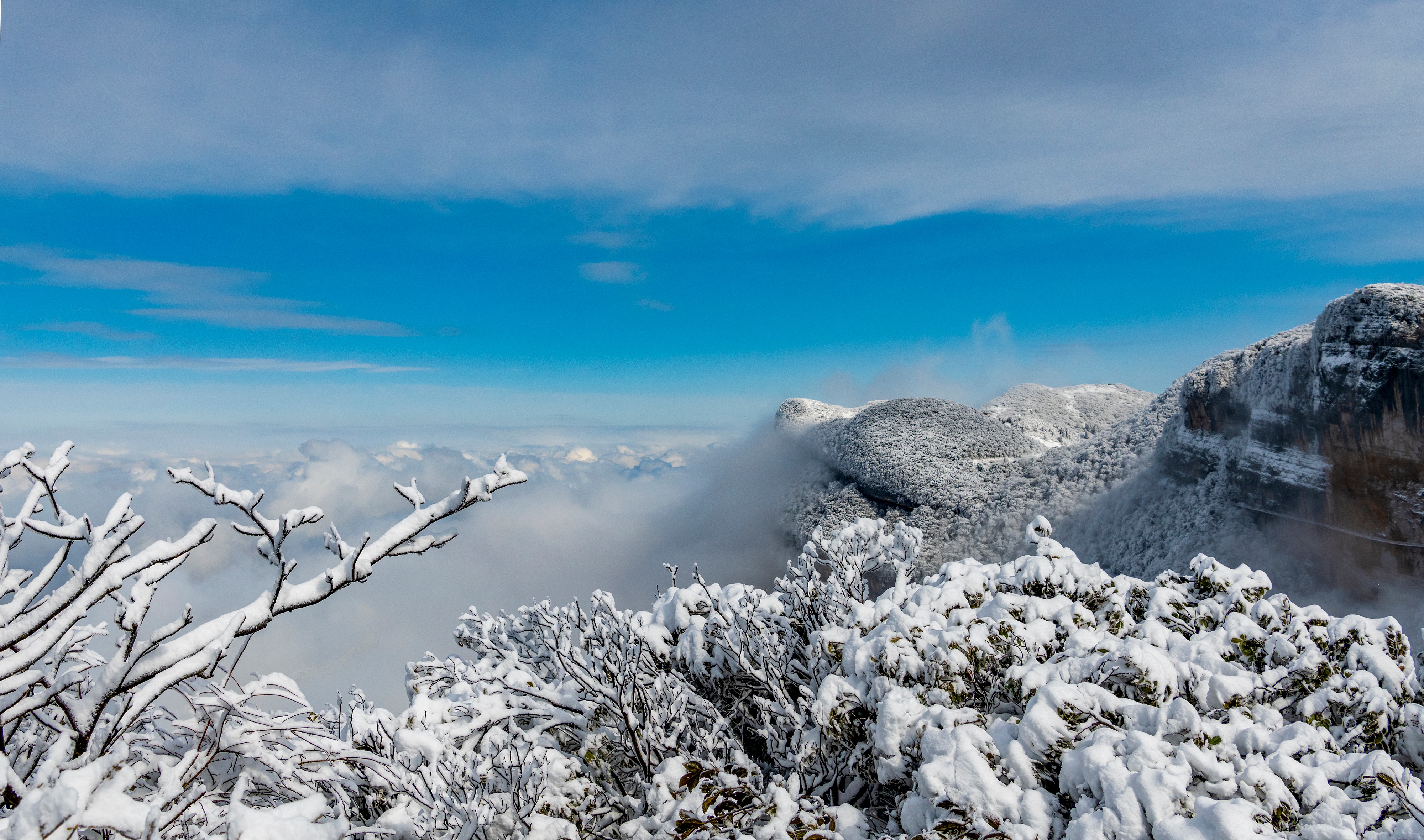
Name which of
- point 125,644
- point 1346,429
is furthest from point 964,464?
point 125,644

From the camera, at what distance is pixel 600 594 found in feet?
17.8

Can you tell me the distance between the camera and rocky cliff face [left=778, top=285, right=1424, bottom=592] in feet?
40.7

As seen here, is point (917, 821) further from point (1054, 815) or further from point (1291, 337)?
point (1291, 337)

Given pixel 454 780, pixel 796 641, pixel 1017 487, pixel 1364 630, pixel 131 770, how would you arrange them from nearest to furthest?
1. pixel 131 770
2. pixel 454 780
3. pixel 1364 630
4. pixel 796 641
5. pixel 1017 487

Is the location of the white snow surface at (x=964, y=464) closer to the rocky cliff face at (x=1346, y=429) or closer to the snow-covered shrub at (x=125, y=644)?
the rocky cliff face at (x=1346, y=429)

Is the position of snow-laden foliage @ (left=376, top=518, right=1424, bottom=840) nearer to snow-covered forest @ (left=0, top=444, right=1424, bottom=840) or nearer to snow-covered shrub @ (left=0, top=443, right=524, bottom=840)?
snow-covered forest @ (left=0, top=444, right=1424, bottom=840)

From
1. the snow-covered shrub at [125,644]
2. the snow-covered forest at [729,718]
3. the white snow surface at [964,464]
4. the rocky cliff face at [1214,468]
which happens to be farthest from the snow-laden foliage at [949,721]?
the white snow surface at [964,464]

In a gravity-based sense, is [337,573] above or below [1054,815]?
above

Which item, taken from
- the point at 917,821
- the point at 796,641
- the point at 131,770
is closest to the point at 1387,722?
the point at 917,821

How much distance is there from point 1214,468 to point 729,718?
59.7 feet

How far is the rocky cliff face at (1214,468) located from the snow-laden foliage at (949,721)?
10217 mm

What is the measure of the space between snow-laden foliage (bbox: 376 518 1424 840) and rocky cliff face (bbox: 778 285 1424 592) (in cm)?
1022

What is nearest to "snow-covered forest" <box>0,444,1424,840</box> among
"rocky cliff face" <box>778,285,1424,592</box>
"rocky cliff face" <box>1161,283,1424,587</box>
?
"rocky cliff face" <box>1161,283,1424,587</box>

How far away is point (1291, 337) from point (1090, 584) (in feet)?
50.1
